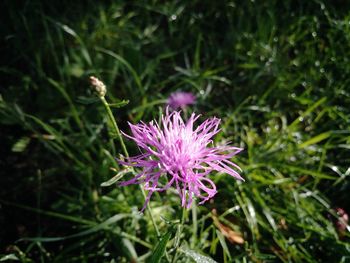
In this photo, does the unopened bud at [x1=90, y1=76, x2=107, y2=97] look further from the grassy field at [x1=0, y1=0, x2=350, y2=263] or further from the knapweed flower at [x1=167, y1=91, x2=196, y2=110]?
the knapweed flower at [x1=167, y1=91, x2=196, y2=110]

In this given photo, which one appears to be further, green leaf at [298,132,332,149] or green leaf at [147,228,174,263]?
green leaf at [298,132,332,149]

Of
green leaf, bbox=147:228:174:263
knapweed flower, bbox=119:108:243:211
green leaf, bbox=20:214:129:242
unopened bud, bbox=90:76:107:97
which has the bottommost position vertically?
green leaf, bbox=20:214:129:242

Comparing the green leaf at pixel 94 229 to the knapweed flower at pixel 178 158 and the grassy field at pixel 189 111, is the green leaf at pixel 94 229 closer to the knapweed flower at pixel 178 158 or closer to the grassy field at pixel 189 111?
the grassy field at pixel 189 111

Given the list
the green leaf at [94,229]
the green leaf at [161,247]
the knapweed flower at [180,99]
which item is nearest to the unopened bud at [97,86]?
the green leaf at [161,247]

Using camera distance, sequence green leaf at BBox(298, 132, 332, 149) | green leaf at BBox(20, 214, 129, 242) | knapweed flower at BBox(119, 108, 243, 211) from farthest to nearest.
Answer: green leaf at BBox(298, 132, 332, 149) < green leaf at BBox(20, 214, 129, 242) < knapweed flower at BBox(119, 108, 243, 211)

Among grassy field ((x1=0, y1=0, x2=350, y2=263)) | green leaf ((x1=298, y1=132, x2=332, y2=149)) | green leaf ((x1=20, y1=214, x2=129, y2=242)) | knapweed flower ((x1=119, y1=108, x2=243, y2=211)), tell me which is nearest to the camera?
knapweed flower ((x1=119, y1=108, x2=243, y2=211))

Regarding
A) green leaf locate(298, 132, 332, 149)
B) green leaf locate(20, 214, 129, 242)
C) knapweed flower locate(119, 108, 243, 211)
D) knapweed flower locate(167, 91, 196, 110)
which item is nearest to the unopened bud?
knapweed flower locate(119, 108, 243, 211)

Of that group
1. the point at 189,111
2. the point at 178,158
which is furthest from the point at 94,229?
the point at 189,111
